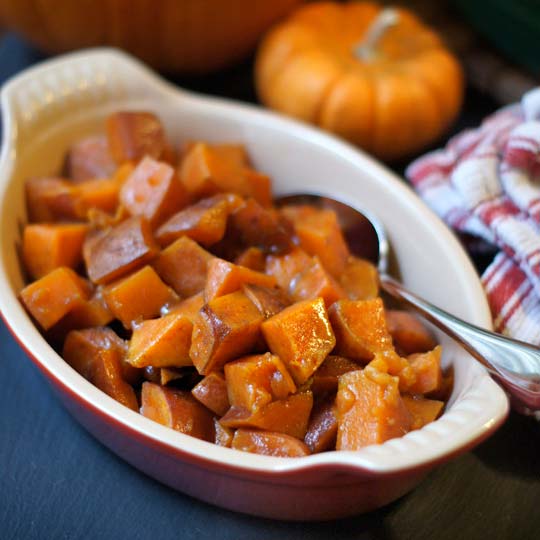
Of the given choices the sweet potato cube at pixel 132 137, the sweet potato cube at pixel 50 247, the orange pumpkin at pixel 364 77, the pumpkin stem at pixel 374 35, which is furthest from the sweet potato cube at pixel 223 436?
the pumpkin stem at pixel 374 35

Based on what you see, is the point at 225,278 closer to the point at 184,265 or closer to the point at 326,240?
the point at 184,265

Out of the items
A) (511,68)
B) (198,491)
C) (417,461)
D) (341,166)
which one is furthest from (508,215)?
(511,68)

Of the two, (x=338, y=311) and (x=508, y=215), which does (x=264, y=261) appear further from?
(x=508, y=215)

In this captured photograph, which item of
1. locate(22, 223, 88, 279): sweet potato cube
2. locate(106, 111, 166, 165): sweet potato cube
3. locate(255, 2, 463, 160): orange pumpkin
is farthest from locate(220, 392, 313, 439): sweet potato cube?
locate(255, 2, 463, 160): orange pumpkin

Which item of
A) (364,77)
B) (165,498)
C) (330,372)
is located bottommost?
(165,498)

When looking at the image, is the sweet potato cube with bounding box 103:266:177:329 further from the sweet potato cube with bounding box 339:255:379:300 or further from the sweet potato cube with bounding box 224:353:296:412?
the sweet potato cube with bounding box 339:255:379:300

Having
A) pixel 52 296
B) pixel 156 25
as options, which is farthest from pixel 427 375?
pixel 156 25
